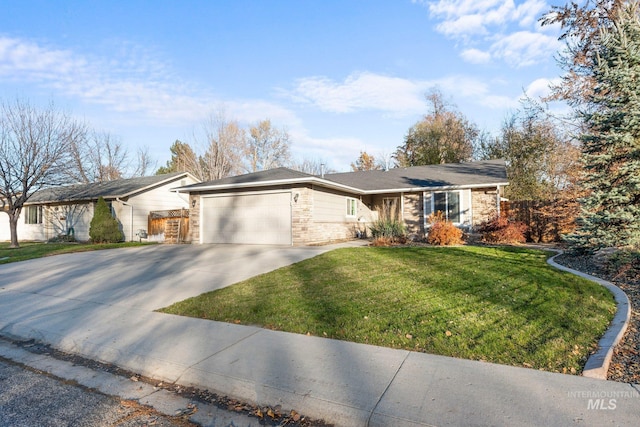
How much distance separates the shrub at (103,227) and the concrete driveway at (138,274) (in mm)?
5683

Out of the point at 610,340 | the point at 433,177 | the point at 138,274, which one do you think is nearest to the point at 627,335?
the point at 610,340

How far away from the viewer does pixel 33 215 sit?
24500 mm

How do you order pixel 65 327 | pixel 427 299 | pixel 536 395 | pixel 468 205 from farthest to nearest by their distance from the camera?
pixel 468 205
pixel 427 299
pixel 65 327
pixel 536 395

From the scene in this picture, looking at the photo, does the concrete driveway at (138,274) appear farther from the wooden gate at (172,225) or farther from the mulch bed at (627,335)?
the mulch bed at (627,335)

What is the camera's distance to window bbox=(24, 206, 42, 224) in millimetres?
24125

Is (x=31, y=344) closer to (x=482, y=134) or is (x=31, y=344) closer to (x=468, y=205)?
(x=468, y=205)

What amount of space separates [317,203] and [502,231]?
7212mm

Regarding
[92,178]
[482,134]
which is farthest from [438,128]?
[92,178]

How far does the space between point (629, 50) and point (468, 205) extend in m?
9.48

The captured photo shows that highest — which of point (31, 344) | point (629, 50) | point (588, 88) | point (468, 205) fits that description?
point (588, 88)

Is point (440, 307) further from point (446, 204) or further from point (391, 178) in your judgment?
point (391, 178)

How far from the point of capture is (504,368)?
3.26 m

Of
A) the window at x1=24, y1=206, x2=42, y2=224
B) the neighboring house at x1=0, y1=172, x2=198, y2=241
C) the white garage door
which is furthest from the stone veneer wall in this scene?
the window at x1=24, y1=206, x2=42, y2=224

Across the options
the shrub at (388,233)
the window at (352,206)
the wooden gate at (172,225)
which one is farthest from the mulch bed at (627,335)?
the wooden gate at (172,225)
